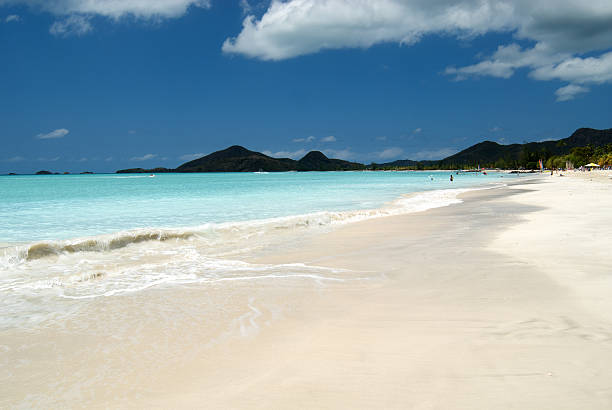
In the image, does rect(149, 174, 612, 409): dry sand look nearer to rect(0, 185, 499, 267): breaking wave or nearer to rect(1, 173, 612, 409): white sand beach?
rect(1, 173, 612, 409): white sand beach

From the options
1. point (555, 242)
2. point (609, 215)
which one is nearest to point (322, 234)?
point (555, 242)

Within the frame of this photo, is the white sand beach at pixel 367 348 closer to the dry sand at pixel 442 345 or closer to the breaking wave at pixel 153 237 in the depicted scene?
the dry sand at pixel 442 345

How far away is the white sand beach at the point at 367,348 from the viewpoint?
299 cm

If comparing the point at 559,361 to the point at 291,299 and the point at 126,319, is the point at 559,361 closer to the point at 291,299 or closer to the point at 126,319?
the point at 291,299

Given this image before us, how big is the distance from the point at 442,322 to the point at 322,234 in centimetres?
807

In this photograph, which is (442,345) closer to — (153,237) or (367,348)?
(367,348)

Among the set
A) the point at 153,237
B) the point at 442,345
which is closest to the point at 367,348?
the point at 442,345

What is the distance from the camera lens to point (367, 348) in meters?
3.78

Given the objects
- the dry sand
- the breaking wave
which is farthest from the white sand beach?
the breaking wave

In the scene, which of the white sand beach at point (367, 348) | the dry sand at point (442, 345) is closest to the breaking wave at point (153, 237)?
the white sand beach at point (367, 348)

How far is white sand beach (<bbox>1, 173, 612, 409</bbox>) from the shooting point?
118 inches

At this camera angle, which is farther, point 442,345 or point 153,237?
point 153,237

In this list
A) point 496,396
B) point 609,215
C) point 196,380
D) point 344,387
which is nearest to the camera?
point 496,396

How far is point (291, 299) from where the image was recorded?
18.3ft
